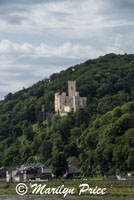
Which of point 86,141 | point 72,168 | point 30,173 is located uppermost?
point 86,141

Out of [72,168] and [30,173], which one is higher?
[72,168]

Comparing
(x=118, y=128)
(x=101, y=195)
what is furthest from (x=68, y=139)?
(x=101, y=195)

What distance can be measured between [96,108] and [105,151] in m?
60.4

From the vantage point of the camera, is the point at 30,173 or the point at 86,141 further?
the point at 86,141

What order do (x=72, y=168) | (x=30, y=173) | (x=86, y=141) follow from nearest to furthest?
(x=30, y=173), (x=72, y=168), (x=86, y=141)

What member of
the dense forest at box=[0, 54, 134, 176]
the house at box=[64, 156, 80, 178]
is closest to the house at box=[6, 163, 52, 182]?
the dense forest at box=[0, 54, 134, 176]

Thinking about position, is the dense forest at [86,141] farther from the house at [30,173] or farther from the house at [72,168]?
the house at [30,173]

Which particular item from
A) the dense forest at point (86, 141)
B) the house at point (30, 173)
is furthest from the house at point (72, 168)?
the house at point (30, 173)

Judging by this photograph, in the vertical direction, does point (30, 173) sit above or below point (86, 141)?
below

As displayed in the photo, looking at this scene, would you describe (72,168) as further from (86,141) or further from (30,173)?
(30,173)

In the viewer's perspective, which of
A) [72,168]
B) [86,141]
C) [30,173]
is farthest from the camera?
[86,141]

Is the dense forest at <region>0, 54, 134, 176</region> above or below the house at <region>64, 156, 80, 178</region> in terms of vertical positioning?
above

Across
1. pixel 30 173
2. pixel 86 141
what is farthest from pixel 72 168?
pixel 30 173

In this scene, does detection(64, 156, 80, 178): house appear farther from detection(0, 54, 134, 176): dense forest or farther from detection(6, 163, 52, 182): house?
detection(6, 163, 52, 182): house
